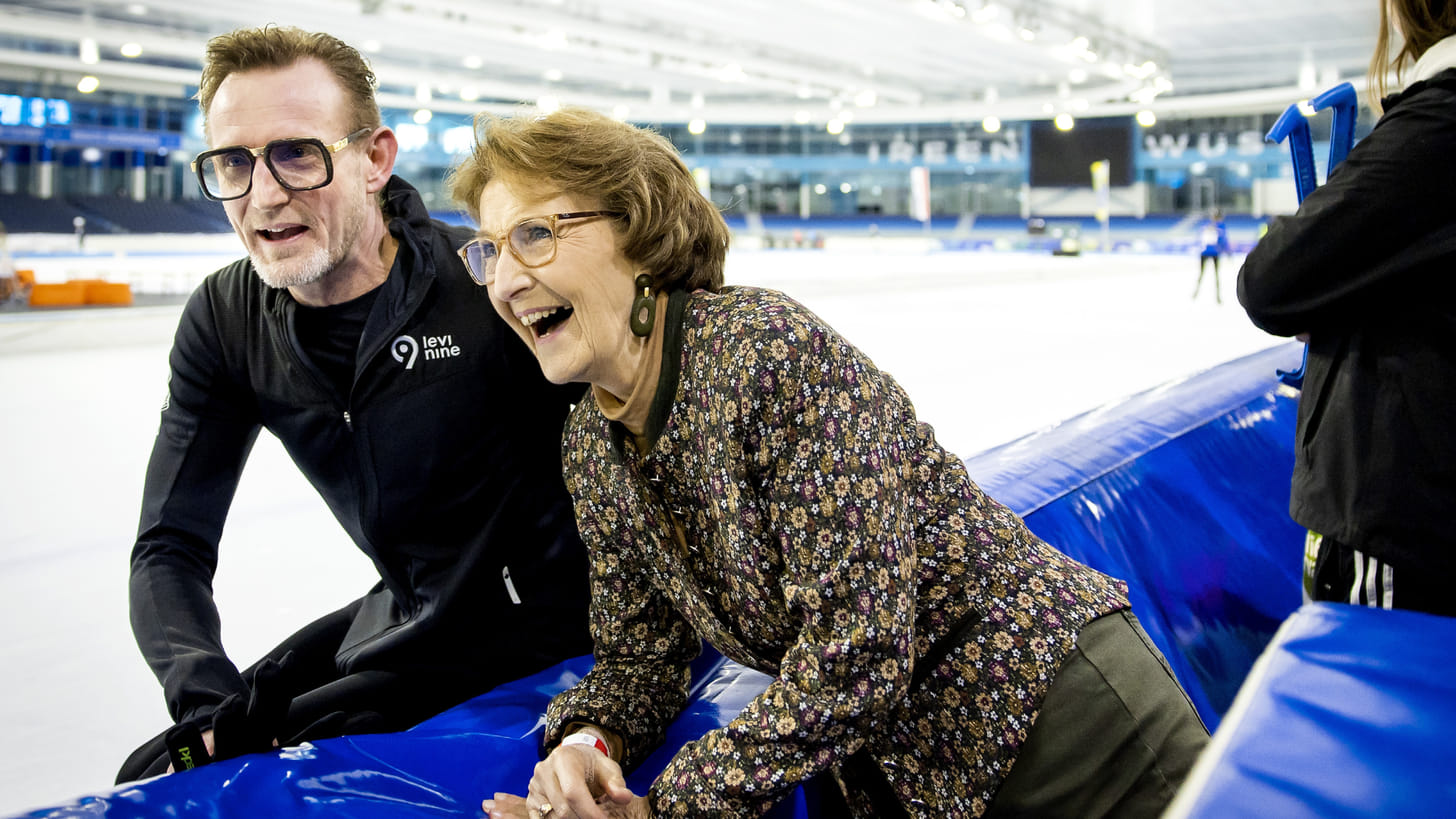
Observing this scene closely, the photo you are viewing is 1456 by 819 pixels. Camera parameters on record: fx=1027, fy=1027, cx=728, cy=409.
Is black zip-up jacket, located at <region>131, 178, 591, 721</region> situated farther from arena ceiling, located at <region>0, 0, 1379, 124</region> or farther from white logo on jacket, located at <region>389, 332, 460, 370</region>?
arena ceiling, located at <region>0, 0, 1379, 124</region>

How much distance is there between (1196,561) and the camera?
226 cm

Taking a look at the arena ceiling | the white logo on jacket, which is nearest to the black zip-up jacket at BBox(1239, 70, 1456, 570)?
the white logo on jacket

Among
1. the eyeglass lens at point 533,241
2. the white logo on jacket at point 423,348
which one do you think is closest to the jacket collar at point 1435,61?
the eyeglass lens at point 533,241

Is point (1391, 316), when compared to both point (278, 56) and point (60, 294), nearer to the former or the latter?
point (278, 56)

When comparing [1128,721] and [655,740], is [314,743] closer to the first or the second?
[655,740]

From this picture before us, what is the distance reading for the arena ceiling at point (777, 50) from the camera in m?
16.0

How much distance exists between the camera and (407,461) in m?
1.47

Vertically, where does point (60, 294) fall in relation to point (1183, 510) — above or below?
above

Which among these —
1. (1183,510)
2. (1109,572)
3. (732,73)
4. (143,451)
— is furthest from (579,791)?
(732,73)

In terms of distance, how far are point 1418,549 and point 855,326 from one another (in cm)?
714

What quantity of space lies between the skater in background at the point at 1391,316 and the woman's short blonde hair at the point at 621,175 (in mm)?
725

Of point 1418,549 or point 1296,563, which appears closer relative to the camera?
point 1418,549

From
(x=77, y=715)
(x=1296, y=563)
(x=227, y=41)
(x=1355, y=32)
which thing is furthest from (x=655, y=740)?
(x=1355, y=32)

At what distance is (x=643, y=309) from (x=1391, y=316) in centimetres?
87
